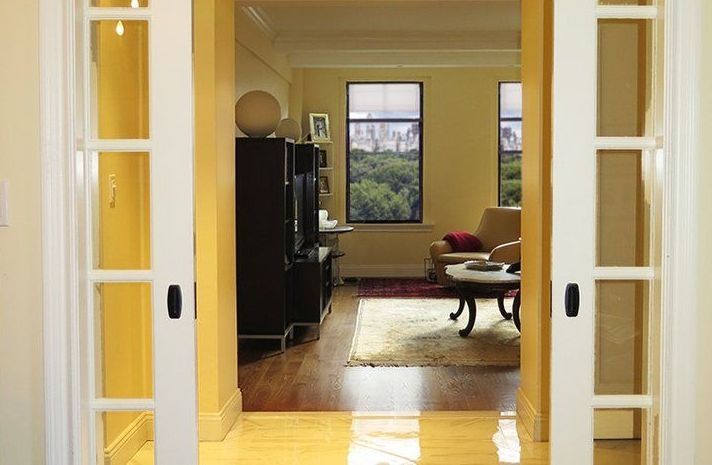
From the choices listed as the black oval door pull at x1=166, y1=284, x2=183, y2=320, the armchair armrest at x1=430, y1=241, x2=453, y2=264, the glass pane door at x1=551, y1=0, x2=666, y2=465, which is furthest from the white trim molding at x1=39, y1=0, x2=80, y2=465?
the armchair armrest at x1=430, y1=241, x2=453, y2=264

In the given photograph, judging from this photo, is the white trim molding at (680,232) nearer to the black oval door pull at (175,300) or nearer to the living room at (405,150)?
the black oval door pull at (175,300)

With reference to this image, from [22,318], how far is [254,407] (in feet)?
9.06

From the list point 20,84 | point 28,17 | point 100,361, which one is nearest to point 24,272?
point 100,361

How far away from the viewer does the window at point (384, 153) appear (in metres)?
11.8

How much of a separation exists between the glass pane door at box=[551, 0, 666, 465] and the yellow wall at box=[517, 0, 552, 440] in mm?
1661

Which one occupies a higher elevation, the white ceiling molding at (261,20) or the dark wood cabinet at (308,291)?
the white ceiling molding at (261,20)

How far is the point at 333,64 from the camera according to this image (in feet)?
34.7

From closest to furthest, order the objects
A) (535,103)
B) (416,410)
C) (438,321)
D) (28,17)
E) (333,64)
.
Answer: (28,17)
(535,103)
(416,410)
(438,321)
(333,64)

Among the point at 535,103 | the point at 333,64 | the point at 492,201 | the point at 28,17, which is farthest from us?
the point at 492,201

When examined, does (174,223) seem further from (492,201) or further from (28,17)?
(492,201)

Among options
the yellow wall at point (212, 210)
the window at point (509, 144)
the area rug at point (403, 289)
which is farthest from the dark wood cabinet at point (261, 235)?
the window at point (509, 144)

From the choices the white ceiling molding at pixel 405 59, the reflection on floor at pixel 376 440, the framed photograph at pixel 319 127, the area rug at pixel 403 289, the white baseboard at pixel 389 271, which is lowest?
the reflection on floor at pixel 376 440

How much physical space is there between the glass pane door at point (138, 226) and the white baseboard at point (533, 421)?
2.28 meters

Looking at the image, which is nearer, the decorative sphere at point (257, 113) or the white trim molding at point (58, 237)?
the white trim molding at point (58, 237)
